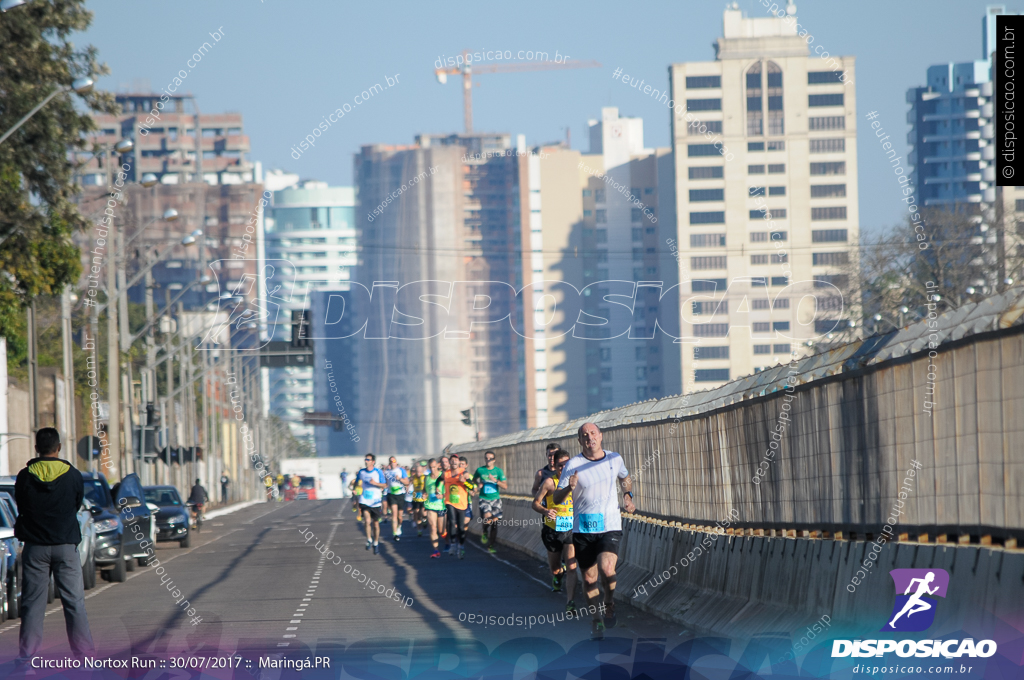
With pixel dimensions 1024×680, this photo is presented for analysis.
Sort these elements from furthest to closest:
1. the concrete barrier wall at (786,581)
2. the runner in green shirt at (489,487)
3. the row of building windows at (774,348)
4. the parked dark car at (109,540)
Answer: the row of building windows at (774,348), the runner in green shirt at (489,487), the parked dark car at (109,540), the concrete barrier wall at (786,581)

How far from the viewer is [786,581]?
1091cm

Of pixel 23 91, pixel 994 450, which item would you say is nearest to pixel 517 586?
pixel 994 450

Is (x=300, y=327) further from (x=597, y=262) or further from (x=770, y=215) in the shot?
(x=597, y=262)

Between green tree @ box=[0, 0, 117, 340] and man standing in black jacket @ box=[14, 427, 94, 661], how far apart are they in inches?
664

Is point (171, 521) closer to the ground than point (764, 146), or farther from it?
closer to the ground

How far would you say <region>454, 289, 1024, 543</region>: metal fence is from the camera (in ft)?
26.2

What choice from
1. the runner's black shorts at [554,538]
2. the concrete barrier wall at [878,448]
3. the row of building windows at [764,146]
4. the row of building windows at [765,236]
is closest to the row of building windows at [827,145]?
the row of building windows at [764,146]

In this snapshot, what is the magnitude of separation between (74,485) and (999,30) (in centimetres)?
1042

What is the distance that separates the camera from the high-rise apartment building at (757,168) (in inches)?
6398

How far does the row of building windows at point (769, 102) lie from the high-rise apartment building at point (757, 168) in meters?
0.11

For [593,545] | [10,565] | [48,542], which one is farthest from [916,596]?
[10,565]

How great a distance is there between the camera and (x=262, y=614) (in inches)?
629

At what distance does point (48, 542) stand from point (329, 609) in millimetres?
5088

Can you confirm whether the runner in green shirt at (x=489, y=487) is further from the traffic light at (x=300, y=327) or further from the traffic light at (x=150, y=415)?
the traffic light at (x=300, y=327)
